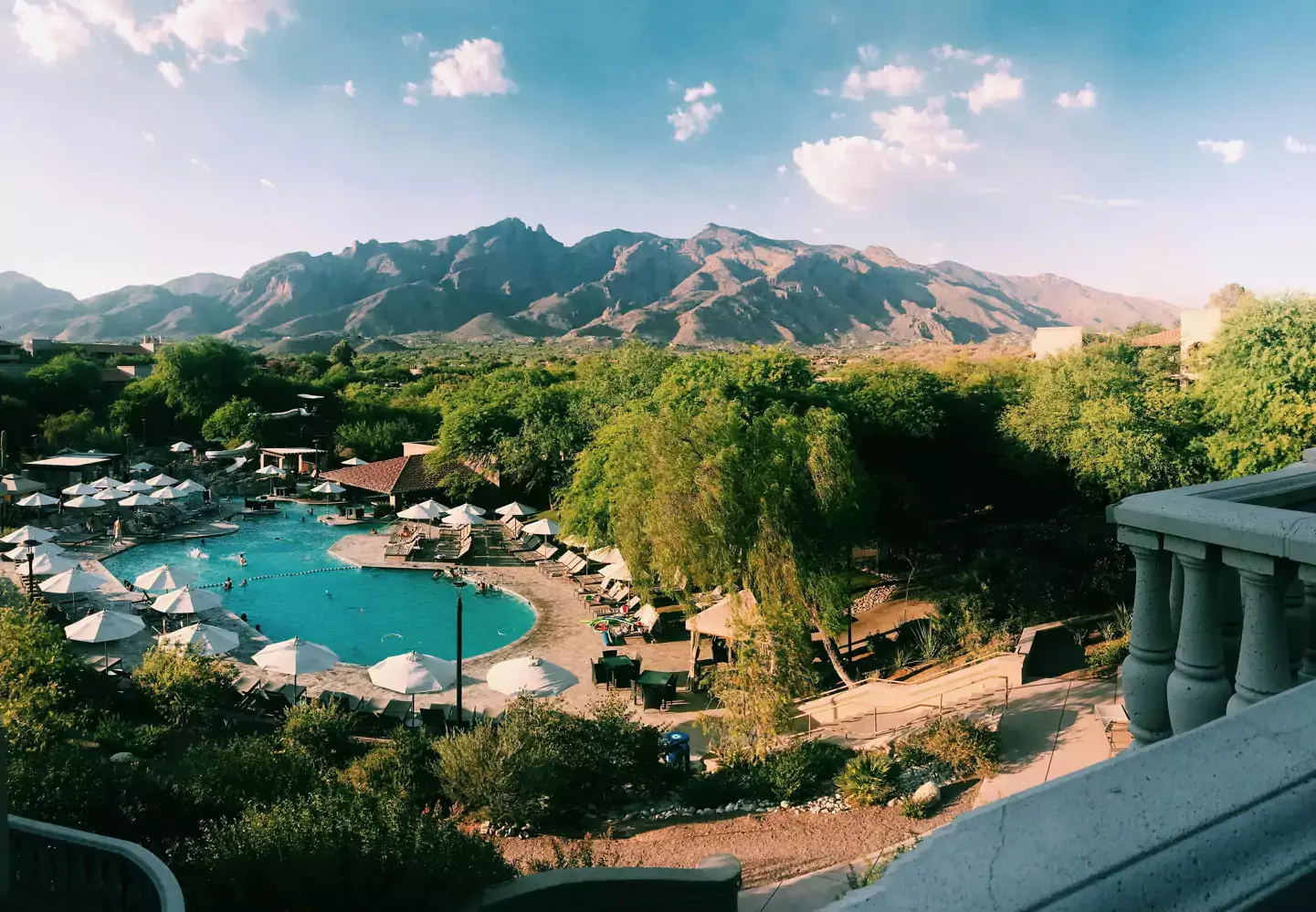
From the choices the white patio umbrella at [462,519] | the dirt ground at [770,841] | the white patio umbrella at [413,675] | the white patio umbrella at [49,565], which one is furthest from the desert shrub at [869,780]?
the white patio umbrella at [49,565]

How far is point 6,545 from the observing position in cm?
3012

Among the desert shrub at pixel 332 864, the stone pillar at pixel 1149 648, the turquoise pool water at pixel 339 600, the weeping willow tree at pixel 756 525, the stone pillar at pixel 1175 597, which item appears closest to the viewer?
the stone pillar at pixel 1149 648

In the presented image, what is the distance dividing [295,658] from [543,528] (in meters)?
15.3

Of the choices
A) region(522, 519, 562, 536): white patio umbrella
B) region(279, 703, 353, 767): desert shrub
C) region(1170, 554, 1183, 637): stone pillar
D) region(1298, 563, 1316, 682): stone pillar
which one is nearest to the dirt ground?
region(279, 703, 353, 767): desert shrub

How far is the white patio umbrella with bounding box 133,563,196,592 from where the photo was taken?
78.3 feet

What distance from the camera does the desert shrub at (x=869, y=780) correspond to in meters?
12.7

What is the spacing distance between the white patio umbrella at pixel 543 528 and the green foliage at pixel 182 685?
614 inches

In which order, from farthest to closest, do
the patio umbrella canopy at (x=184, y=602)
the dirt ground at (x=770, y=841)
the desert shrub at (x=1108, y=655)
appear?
1. the patio umbrella canopy at (x=184, y=602)
2. the desert shrub at (x=1108, y=655)
3. the dirt ground at (x=770, y=841)

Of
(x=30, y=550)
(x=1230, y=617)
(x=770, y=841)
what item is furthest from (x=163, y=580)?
(x=1230, y=617)

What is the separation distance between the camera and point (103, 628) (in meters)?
19.6

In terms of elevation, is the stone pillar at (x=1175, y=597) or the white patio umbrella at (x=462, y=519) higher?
the stone pillar at (x=1175, y=597)

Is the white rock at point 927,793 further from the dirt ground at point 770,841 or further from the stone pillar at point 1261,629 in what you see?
the stone pillar at point 1261,629

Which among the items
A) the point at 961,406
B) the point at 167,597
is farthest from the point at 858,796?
the point at 961,406

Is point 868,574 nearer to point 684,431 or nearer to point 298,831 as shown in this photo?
point 684,431
